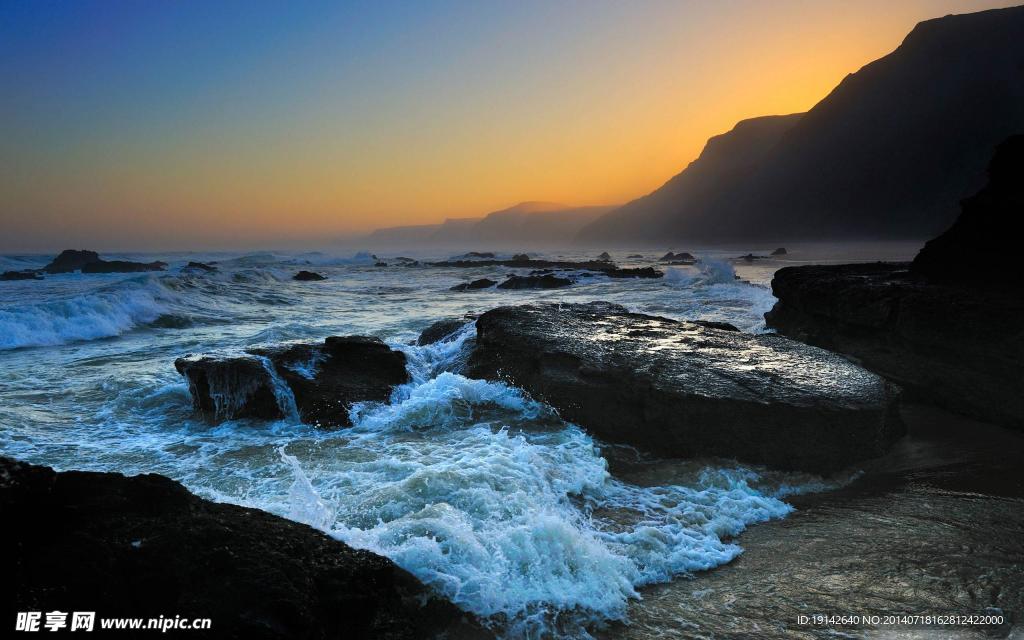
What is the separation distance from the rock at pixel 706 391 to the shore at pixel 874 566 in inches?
20.6

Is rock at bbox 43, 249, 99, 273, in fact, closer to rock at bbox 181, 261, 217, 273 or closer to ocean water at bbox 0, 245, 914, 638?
rock at bbox 181, 261, 217, 273

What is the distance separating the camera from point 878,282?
817cm

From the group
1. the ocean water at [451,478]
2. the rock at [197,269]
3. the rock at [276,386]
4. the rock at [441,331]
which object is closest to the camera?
the ocean water at [451,478]

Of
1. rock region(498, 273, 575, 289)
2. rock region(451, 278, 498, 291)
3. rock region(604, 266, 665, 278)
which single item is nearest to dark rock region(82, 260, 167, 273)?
rock region(451, 278, 498, 291)

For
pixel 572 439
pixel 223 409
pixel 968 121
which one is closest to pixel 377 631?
pixel 572 439

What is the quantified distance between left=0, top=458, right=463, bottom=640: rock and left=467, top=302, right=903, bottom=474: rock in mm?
3159

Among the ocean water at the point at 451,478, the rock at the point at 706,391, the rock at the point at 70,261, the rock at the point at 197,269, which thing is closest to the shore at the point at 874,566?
the ocean water at the point at 451,478

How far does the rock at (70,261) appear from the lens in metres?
41.9

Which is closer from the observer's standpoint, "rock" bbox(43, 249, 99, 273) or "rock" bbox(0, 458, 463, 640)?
"rock" bbox(0, 458, 463, 640)

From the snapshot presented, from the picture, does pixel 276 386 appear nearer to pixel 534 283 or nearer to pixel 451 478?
pixel 451 478

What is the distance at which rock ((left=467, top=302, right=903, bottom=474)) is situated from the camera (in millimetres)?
4992

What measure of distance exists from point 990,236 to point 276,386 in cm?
952

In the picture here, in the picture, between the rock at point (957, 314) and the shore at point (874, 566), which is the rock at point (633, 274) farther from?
the shore at point (874, 566)

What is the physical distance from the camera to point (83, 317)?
1355cm
